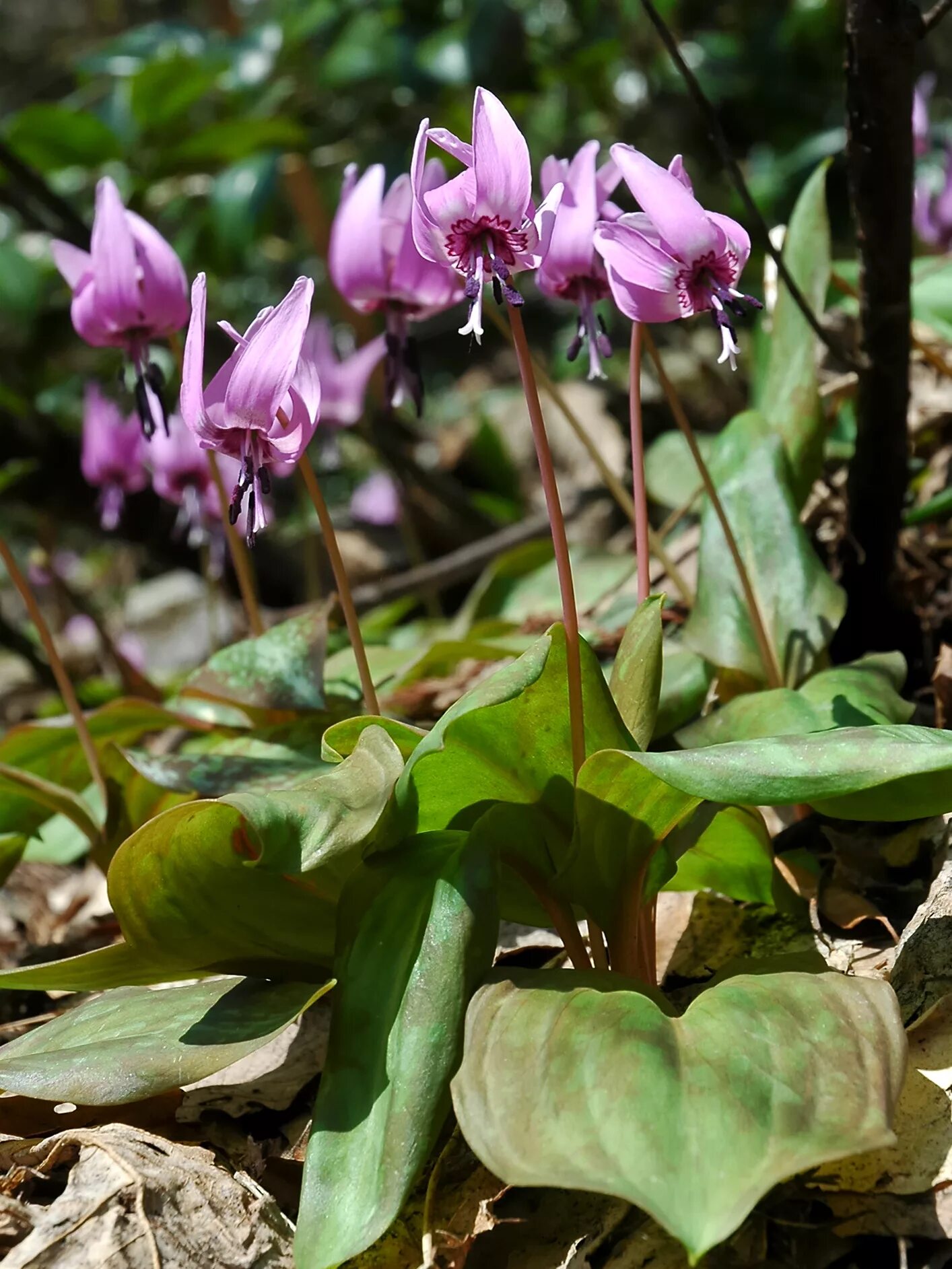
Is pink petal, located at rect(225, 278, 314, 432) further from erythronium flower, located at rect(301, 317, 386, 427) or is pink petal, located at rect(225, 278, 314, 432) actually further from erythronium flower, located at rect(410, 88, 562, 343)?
erythronium flower, located at rect(301, 317, 386, 427)

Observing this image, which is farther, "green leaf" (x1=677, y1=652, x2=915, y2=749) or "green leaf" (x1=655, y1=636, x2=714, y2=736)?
"green leaf" (x1=655, y1=636, x2=714, y2=736)

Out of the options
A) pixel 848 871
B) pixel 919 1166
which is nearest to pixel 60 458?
pixel 848 871

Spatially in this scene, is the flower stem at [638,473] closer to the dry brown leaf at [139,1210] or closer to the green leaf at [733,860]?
the green leaf at [733,860]

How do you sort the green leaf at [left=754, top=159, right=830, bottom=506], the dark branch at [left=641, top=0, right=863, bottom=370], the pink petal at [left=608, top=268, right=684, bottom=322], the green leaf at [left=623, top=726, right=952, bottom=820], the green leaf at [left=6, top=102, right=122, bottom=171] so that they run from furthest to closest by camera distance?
the green leaf at [left=6, top=102, right=122, bottom=171], the green leaf at [left=754, top=159, right=830, bottom=506], the dark branch at [left=641, top=0, right=863, bottom=370], the pink petal at [left=608, top=268, right=684, bottom=322], the green leaf at [left=623, top=726, right=952, bottom=820]

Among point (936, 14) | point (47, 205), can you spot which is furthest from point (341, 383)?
point (936, 14)

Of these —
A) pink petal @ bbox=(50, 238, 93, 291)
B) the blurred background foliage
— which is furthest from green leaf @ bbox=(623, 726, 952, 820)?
the blurred background foliage

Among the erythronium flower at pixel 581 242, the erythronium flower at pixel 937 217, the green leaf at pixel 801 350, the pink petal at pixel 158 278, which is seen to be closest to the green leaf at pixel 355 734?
the erythronium flower at pixel 581 242
